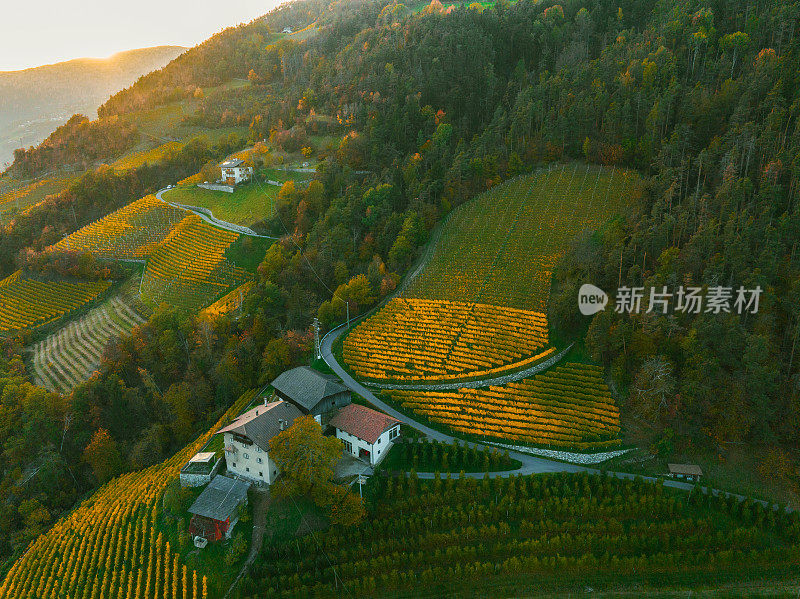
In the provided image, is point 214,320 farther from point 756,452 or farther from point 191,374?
point 756,452

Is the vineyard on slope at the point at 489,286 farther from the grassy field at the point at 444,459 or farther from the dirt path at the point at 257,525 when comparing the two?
the dirt path at the point at 257,525

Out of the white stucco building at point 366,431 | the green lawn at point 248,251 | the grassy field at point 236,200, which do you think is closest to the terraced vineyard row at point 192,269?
the green lawn at point 248,251

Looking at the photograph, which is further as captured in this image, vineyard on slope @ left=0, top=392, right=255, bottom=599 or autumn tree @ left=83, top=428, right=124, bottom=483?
autumn tree @ left=83, top=428, right=124, bottom=483

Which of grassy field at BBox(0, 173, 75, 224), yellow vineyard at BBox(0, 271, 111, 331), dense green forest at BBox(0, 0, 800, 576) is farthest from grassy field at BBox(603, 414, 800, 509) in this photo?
grassy field at BBox(0, 173, 75, 224)

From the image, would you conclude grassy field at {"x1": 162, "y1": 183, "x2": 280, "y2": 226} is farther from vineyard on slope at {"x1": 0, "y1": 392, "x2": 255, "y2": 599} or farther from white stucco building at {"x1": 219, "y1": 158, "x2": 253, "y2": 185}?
vineyard on slope at {"x1": 0, "y1": 392, "x2": 255, "y2": 599}

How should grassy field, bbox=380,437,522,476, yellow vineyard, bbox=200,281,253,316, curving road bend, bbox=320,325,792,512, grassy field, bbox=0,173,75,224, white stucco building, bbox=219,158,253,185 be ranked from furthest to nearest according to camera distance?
1. grassy field, bbox=0,173,75,224
2. white stucco building, bbox=219,158,253,185
3. yellow vineyard, bbox=200,281,253,316
4. grassy field, bbox=380,437,522,476
5. curving road bend, bbox=320,325,792,512

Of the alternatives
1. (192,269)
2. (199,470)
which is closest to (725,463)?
(199,470)

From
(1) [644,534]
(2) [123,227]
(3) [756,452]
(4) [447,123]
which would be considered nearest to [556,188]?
(4) [447,123]
